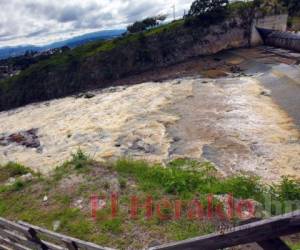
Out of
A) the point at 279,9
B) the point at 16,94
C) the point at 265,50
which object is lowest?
the point at 16,94

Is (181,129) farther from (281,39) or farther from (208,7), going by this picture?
(208,7)

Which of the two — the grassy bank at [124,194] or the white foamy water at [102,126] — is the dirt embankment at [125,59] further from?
Result: the grassy bank at [124,194]

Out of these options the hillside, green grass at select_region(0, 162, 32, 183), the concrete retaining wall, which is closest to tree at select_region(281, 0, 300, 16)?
the concrete retaining wall

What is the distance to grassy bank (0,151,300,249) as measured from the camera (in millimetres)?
8453

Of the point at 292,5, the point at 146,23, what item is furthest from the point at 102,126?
the point at 146,23

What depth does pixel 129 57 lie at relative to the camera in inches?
1734

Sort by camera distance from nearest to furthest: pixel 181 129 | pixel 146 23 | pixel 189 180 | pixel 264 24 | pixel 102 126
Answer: pixel 189 180 < pixel 181 129 < pixel 102 126 < pixel 264 24 < pixel 146 23

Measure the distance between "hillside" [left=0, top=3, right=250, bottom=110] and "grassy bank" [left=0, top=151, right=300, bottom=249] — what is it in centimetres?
2947

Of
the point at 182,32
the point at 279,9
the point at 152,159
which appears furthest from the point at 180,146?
the point at 279,9

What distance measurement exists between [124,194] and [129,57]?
35668 millimetres

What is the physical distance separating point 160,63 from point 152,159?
99.6 feet

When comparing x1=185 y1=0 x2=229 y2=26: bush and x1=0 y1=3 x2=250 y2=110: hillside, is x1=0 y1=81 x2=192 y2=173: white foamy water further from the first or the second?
x1=185 y1=0 x2=229 y2=26: bush

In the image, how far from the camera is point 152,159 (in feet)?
48.5

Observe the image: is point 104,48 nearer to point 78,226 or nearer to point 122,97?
point 122,97
